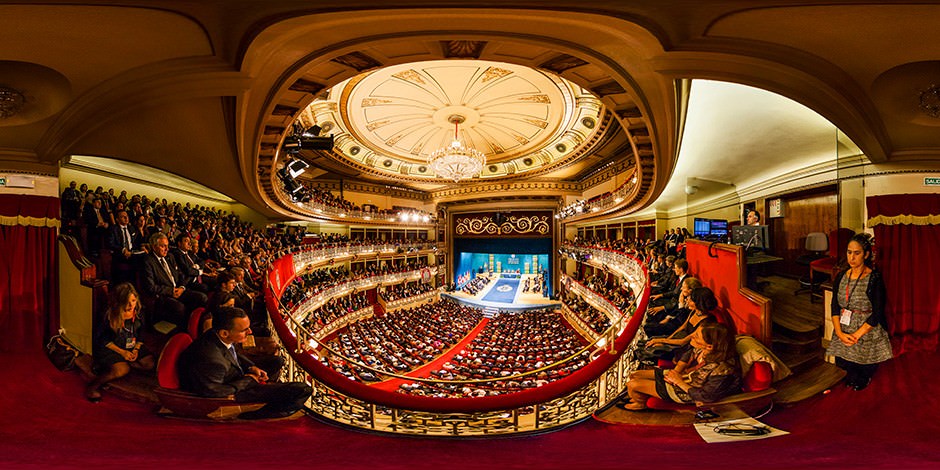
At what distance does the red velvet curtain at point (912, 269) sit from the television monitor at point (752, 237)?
82 cm

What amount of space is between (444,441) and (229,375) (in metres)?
1.79

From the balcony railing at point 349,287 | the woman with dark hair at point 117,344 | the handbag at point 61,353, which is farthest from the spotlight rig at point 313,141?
the balcony railing at point 349,287

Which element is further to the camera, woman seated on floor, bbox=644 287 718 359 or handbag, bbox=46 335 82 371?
handbag, bbox=46 335 82 371

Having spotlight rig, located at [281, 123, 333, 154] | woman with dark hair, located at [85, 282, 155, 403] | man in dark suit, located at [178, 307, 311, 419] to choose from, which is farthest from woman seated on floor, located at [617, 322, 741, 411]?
spotlight rig, located at [281, 123, 333, 154]

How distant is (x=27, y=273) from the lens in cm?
251

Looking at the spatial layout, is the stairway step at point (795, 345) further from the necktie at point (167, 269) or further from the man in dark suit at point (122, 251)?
the man in dark suit at point (122, 251)

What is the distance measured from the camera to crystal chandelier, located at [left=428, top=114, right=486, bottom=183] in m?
9.03

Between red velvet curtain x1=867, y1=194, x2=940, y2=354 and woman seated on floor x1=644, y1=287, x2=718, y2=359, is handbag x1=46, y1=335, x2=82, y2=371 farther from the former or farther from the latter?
red velvet curtain x1=867, y1=194, x2=940, y2=354

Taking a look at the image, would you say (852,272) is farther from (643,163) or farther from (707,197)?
(643,163)

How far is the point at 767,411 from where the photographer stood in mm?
2160

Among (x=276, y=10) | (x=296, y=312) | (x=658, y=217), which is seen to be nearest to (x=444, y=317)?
(x=296, y=312)

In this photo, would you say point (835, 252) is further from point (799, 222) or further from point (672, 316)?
point (672, 316)

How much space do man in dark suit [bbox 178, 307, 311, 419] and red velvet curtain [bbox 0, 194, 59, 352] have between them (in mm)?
1555

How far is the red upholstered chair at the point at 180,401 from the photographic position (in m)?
2.18
